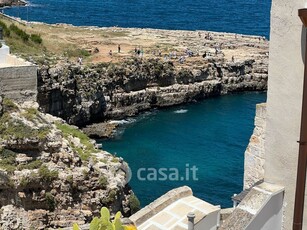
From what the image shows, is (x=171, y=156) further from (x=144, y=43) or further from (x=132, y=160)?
(x=144, y=43)

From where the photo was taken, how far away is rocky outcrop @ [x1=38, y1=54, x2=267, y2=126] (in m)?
45.8

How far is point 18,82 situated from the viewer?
925 inches

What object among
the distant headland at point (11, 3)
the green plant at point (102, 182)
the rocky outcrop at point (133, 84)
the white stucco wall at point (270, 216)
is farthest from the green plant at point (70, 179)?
the distant headland at point (11, 3)

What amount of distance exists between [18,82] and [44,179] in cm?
495

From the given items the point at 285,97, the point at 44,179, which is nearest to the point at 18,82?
the point at 44,179

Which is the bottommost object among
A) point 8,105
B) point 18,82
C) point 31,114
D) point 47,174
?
point 47,174

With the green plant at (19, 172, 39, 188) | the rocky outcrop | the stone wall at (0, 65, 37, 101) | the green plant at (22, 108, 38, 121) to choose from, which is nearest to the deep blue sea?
the rocky outcrop

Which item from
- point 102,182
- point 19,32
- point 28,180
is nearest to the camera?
point 28,180

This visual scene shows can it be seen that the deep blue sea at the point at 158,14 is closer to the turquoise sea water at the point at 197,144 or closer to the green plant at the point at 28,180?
the turquoise sea water at the point at 197,144

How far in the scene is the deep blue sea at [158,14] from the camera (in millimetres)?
96188

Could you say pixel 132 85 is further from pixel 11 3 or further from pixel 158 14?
pixel 11 3

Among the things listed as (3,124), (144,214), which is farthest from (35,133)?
(144,214)

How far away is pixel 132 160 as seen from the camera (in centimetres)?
4059

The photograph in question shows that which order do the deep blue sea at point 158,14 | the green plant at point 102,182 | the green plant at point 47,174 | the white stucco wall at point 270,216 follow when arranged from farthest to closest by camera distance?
the deep blue sea at point 158,14, the green plant at point 102,182, the green plant at point 47,174, the white stucco wall at point 270,216
